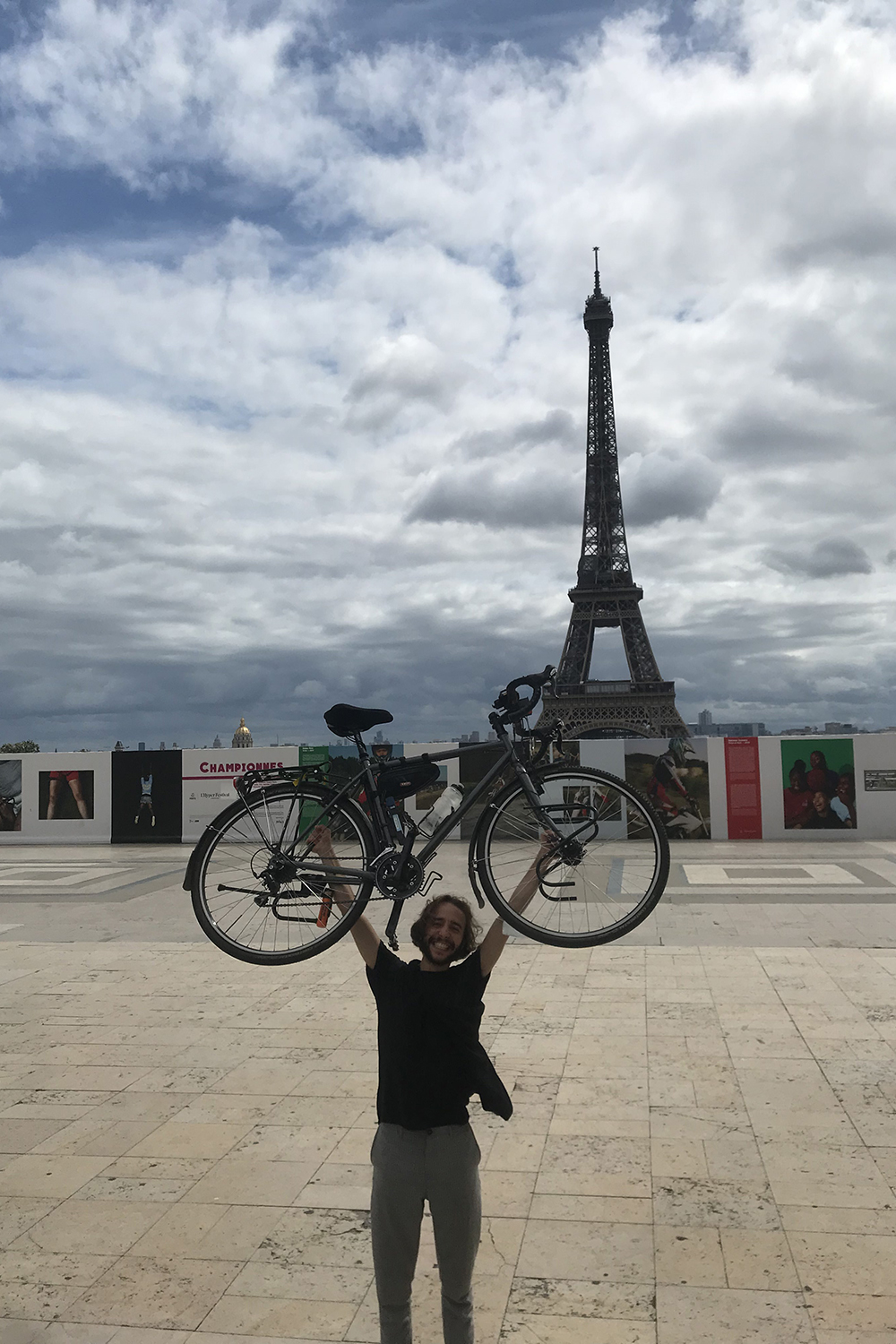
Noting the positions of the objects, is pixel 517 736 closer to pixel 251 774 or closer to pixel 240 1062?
pixel 251 774

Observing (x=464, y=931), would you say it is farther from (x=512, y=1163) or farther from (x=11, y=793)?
(x=11, y=793)

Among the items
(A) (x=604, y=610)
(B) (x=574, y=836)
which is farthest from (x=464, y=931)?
(A) (x=604, y=610)

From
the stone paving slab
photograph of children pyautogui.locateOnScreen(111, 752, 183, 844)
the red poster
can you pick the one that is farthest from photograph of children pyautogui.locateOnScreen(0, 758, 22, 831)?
the red poster

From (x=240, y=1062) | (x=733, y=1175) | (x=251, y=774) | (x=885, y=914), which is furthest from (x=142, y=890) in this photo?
(x=251, y=774)

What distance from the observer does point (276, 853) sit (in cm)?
578

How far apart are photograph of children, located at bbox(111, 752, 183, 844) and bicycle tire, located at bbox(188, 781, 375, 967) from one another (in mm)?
31607

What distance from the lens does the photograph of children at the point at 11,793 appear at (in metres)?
37.6

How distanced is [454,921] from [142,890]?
2203cm

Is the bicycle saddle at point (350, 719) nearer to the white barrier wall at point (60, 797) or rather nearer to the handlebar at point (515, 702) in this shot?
the handlebar at point (515, 702)

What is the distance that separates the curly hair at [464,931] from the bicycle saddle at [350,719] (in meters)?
1.04

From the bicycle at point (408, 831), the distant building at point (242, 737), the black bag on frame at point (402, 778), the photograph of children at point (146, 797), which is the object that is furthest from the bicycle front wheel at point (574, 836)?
the distant building at point (242, 737)

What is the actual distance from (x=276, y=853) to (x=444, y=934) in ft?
3.33

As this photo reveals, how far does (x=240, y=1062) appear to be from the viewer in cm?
1246

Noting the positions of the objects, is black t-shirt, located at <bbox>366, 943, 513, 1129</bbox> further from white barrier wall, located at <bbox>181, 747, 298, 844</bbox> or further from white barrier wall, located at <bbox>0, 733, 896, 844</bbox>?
white barrier wall, located at <bbox>181, 747, 298, 844</bbox>
